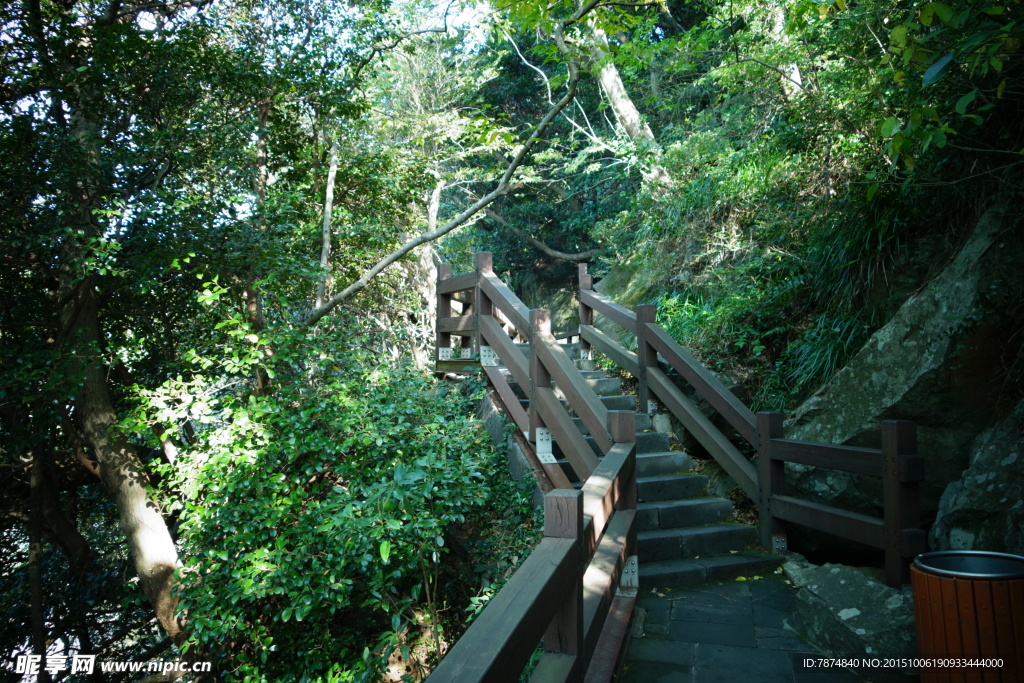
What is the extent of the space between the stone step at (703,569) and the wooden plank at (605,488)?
0.83 metres

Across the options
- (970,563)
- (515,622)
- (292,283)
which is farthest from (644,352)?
(515,622)

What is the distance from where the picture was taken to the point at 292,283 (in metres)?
7.23

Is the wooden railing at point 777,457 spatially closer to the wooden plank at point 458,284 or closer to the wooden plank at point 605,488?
A: the wooden plank at point 605,488

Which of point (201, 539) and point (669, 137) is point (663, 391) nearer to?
point (201, 539)

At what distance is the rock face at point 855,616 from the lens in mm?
3162

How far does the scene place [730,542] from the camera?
16.0 feet

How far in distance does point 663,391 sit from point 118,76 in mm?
5735

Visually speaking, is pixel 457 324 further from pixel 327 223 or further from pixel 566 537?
pixel 566 537

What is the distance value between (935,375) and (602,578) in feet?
9.95

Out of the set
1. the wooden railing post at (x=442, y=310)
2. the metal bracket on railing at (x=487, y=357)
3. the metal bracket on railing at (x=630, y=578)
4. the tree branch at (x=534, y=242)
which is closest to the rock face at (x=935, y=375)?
the metal bracket on railing at (x=630, y=578)

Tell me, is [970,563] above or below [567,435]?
below

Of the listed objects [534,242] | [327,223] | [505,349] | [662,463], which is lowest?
[662,463]

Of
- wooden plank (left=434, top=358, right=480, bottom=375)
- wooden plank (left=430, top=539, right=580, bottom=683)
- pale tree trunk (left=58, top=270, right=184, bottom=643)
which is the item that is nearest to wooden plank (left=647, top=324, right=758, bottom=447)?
wooden plank (left=434, top=358, right=480, bottom=375)

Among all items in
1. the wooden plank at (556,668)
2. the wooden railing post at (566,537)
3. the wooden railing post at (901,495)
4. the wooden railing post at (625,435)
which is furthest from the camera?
the wooden railing post at (625,435)
